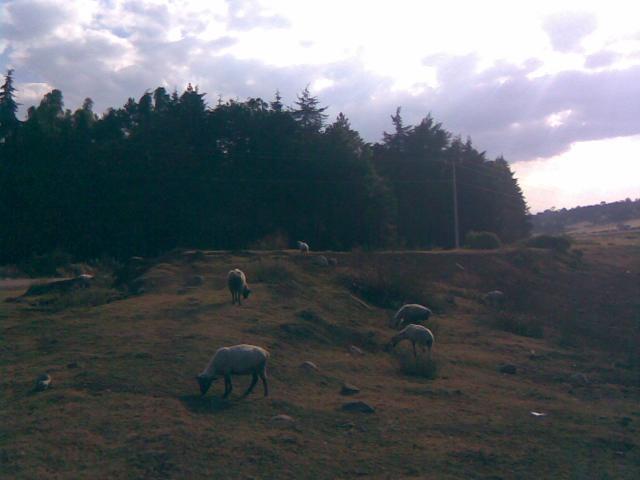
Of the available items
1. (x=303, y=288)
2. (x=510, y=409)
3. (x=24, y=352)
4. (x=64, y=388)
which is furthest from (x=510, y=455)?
(x=303, y=288)

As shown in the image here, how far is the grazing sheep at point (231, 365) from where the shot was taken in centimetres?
1124

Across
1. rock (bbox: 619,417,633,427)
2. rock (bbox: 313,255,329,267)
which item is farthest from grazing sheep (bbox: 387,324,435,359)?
rock (bbox: 313,255,329,267)

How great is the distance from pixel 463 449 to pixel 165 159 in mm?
38031

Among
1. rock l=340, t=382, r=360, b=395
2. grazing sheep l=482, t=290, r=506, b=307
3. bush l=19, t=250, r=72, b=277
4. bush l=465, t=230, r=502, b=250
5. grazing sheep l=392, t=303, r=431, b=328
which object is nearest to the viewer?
rock l=340, t=382, r=360, b=395

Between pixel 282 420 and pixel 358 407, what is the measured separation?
1436mm

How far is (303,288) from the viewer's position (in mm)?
21844

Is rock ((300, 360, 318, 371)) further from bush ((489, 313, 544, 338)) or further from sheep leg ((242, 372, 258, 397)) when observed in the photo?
bush ((489, 313, 544, 338))

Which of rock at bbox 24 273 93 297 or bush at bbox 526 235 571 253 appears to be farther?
bush at bbox 526 235 571 253

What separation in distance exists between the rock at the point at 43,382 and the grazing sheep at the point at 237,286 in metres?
7.34

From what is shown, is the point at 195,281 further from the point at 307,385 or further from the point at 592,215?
the point at 592,215

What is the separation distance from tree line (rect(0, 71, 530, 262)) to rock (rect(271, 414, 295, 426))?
1241 inches

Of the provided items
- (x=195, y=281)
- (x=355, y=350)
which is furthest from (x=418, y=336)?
(x=195, y=281)

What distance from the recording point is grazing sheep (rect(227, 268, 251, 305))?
18.8m

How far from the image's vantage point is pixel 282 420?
10.4m
